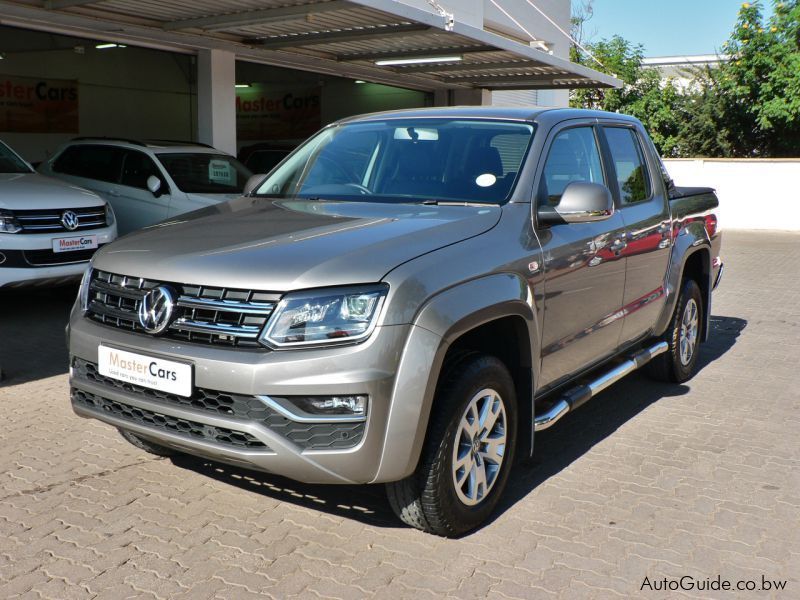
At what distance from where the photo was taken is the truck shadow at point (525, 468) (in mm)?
4039

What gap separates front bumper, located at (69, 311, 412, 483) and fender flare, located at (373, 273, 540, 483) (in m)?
0.03

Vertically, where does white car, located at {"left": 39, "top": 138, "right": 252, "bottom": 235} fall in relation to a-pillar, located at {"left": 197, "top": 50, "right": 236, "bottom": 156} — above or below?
below

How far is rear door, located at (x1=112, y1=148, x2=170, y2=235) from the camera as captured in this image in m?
10.0

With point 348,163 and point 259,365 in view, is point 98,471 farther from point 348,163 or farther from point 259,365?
point 348,163

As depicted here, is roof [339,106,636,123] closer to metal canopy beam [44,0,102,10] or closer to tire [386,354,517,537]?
tire [386,354,517,537]

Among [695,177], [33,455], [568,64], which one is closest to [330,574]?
[33,455]

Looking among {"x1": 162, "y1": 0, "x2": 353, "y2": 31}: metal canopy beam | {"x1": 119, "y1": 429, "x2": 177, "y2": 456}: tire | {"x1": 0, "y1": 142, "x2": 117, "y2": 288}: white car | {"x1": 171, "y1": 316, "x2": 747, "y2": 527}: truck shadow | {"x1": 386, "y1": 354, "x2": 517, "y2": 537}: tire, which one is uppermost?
{"x1": 162, "y1": 0, "x2": 353, "y2": 31}: metal canopy beam

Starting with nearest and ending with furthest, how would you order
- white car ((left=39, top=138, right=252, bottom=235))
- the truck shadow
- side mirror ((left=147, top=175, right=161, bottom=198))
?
1. the truck shadow
2. side mirror ((left=147, top=175, right=161, bottom=198))
3. white car ((left=39, top=138, right=252, bottom=235))

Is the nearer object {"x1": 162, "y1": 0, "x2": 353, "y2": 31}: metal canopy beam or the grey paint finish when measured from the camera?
the grey paint finish

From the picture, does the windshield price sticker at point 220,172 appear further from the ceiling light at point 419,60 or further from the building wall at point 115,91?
the building wall at point 115,91

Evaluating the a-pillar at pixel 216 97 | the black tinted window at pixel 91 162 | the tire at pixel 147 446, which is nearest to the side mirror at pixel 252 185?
the tire at pixel 147 446

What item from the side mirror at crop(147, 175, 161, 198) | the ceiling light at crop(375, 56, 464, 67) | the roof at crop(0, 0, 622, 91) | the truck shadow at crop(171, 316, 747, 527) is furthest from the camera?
the ceiling light at crop(375, 56, 464, 67)

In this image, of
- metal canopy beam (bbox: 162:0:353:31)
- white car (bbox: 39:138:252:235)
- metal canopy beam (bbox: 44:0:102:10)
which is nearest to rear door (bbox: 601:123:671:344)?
metal canopy beam (bbox: 162:0:353:31)

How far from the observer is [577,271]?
437 centimetres
